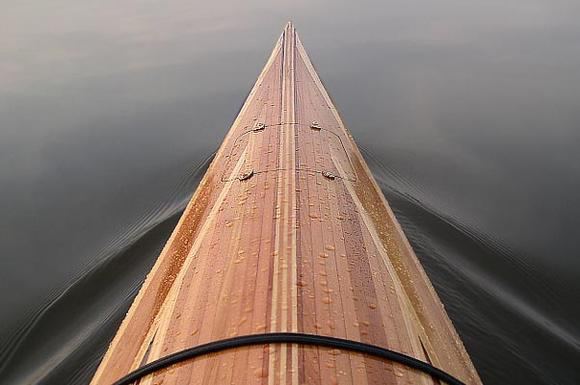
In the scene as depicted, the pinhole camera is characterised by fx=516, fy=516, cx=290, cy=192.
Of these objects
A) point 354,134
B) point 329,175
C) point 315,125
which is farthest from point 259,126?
point 354,134

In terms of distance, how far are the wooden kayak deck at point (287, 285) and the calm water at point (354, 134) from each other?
1484 mm

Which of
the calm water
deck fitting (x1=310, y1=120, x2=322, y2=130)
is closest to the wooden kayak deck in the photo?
deck fitting (x1=310, y1=120, x2=322, y2=130)

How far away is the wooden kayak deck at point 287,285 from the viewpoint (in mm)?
2957

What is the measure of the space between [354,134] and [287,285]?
6.35m

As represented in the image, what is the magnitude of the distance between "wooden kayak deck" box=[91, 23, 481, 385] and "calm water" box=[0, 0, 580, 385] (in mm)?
1484

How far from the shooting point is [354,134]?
31.1ft

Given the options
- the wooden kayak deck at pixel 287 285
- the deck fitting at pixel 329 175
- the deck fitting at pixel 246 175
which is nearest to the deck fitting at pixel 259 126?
the wooden kayak deck at pixel 287 285

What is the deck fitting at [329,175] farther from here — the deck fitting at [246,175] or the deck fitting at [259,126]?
the deck fitting at [259,126]

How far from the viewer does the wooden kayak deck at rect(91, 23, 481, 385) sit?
2957 millimetres

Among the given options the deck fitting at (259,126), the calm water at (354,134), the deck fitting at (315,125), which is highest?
the deck fitting at (315,125)

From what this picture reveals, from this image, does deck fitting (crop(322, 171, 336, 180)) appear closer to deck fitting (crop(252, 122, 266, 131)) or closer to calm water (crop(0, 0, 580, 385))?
deck fitting (crop(252, 122, 266, 131))

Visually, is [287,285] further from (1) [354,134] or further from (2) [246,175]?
(1) [354,134]

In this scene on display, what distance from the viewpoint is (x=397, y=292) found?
3.80m

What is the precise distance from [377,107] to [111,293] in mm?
6532
